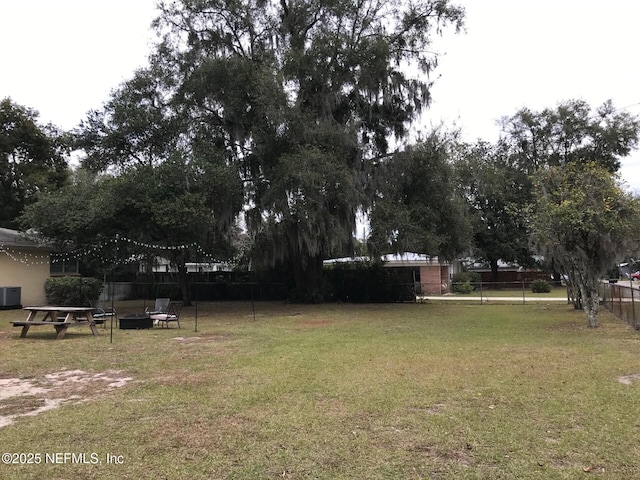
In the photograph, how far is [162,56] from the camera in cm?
1922

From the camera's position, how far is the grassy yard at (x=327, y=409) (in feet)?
12.1

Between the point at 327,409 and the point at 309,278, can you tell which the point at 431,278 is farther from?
the point at 327,409

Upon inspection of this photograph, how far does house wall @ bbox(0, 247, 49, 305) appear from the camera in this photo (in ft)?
62.4

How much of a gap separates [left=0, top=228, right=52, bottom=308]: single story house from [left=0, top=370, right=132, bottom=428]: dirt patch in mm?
13836

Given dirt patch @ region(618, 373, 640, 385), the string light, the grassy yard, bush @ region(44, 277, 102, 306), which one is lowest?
dirt patch @ region(618, 373, 640, 385)

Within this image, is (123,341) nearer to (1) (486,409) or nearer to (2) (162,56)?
(1) (486,409)

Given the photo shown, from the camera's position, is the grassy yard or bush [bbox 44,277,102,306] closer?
the grassy yard

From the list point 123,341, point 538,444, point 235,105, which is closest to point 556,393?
point 538,444

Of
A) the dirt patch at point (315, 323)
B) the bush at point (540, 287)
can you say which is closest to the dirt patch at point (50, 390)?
the dirt patch at point (315, 323)

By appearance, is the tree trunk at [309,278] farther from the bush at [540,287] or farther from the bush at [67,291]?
the bush at [540,287]

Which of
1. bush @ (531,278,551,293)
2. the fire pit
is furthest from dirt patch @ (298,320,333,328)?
bush @ (531,278,551,293)

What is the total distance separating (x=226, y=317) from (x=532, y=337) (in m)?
9.40

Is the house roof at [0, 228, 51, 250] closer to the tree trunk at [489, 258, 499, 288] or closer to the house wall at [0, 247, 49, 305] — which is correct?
the house wall at [0, 247, 49, 305]

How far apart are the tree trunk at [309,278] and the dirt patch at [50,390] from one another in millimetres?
14869
